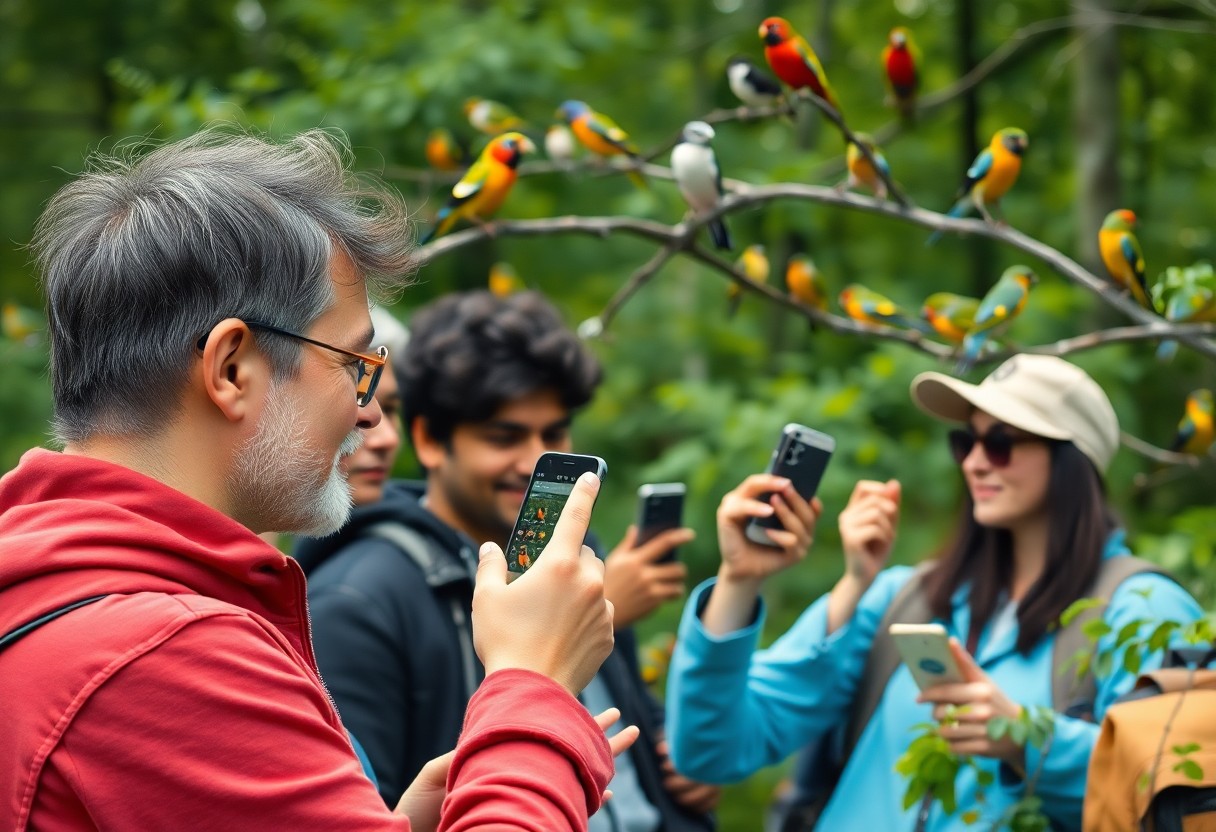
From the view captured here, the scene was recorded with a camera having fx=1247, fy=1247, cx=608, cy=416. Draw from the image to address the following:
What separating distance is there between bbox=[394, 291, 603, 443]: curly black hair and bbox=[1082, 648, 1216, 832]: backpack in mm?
1585

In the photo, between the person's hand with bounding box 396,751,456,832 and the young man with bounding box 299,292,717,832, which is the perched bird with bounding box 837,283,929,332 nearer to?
the young man with bounding box 299,292,717,832

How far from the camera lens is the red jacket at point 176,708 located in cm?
115

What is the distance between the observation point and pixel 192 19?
907 centimetres

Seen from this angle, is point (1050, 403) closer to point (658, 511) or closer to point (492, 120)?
point (658, 511)

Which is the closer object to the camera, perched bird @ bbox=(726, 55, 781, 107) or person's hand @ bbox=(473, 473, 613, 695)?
person's hand @ bbox=(473, 473, 613, 695)

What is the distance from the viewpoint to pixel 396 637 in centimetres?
268

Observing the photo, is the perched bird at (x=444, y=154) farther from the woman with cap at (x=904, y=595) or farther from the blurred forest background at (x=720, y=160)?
the woman with cap at (x=904, y=595)

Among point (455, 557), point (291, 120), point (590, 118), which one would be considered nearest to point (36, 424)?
point (291, 120)

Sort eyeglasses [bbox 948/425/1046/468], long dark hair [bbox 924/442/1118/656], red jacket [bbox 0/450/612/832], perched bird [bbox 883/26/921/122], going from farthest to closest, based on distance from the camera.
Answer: perched bird [bbox 883/26/921/122] → eyeglasses [bbox 948/425/1046/468] → long dark hair [bbox 924/442/1118/656] → red jacket [bbox 0/450/612/832]

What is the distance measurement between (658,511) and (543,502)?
1.54 metres

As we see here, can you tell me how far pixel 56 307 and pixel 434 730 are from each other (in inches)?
58.3

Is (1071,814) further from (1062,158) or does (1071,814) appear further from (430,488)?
(1062,158)

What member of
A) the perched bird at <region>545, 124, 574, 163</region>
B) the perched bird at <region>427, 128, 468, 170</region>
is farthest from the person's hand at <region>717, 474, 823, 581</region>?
the perched bird at <region>427, 128, 468, 170</region>

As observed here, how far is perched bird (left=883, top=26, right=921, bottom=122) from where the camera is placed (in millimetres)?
4055
